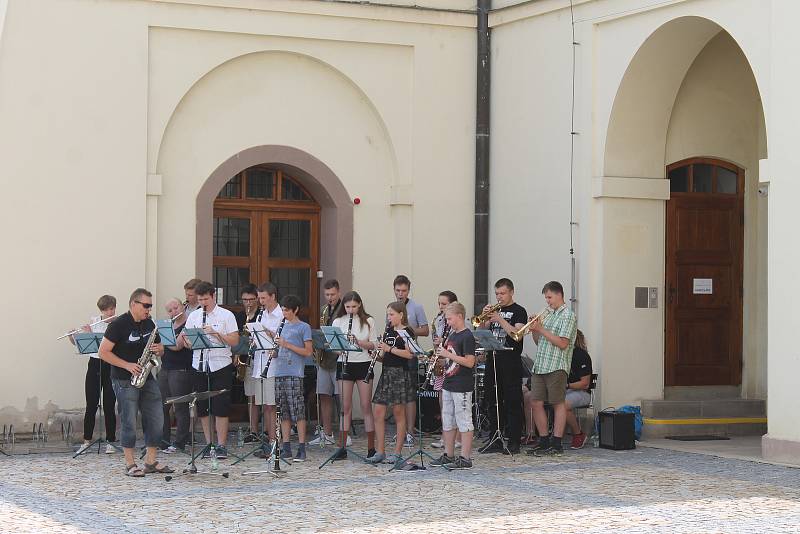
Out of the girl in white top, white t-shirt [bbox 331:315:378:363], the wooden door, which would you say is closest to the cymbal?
the girl in white top

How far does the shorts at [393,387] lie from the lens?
1366 centimetres

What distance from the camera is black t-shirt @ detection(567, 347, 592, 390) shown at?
15.1 meters

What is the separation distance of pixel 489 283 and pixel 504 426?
320 centimetres

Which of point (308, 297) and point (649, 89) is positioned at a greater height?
point (649, 89)

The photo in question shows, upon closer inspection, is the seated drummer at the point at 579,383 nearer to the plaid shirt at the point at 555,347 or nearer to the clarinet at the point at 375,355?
the plaid shirt at the point at 555,347

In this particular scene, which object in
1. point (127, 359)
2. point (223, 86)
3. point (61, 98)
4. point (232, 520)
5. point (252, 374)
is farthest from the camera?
point (223, 86)

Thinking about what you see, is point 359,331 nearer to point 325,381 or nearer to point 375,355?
point 375,355

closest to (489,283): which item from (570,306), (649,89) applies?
(570,306)

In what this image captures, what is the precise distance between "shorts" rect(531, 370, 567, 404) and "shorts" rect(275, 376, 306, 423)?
2.39 metres

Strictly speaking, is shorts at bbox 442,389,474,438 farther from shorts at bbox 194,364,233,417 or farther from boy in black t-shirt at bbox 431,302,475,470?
shorts at bbox 194,364,233,417

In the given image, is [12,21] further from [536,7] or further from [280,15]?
[536,7]

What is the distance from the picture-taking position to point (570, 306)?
1617cm

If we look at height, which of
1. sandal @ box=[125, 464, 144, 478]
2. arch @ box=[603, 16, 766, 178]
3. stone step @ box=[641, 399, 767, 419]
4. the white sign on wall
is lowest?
sandal @ box=[125, 464, 144, 478]

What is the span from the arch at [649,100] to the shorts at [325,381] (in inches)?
140
